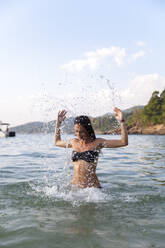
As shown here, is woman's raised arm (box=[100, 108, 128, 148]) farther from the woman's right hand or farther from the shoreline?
the shoreline

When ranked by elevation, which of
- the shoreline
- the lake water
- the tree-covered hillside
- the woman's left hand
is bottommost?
the lake water

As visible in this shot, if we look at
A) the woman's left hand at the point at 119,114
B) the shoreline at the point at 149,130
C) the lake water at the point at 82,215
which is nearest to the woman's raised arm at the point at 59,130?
the lake water at the point at 82,215

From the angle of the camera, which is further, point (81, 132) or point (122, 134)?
point (81, 132)

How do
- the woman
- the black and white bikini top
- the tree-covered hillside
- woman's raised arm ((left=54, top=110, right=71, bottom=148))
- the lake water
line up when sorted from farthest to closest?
the tree-covered hillside < woman's raised arm ((left=54, top=110, right=71, bottom=148)) < the black and white bikini top < the woman < the lake water

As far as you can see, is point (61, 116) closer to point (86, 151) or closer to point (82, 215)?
point (86, 151)

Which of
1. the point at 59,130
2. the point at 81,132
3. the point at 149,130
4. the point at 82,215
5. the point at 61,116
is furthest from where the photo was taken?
the point at 149,130

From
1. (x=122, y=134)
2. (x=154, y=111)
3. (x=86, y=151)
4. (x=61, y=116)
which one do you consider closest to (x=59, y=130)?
(x=61, y=116)

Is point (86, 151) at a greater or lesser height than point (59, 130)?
lesser

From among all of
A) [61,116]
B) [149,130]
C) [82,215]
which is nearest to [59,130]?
[61,116]

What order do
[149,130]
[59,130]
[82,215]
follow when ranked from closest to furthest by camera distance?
[82,215] < [59,130] < [149,130]

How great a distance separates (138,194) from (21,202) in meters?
2.70

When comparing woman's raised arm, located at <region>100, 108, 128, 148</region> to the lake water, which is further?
woman's raised arm, located at <region>100, 108, 128, 148</region>

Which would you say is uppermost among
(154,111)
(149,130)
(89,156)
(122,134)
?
(154,111)

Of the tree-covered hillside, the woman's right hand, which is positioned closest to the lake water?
the woman's right hand
